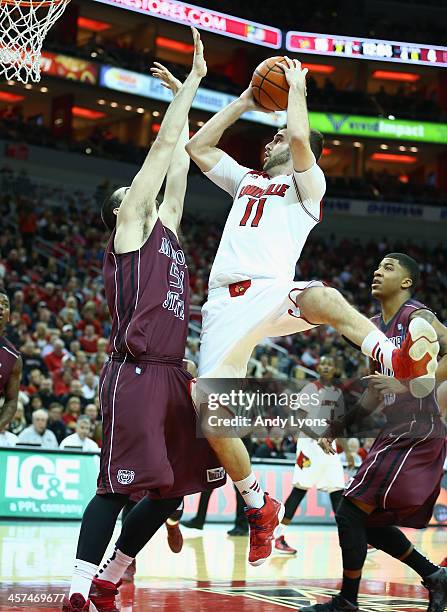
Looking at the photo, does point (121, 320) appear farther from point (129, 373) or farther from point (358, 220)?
point (358, 220)

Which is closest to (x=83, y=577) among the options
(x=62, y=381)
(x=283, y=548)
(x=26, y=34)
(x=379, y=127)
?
(x=26, y=34)

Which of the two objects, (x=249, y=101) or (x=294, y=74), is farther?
(x=249, y=101)

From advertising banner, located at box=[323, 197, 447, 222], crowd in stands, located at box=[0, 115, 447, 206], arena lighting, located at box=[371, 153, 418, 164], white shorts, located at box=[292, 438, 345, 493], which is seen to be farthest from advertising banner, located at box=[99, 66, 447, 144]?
white shorts, located at box=[292, 438, 345, 493]

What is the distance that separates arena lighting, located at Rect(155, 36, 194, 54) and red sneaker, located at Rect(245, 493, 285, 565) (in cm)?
3282

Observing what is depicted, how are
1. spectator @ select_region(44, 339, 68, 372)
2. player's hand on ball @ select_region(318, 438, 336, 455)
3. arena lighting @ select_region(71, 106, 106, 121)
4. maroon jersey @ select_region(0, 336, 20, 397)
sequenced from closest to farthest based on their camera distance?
player's hand on ball @ select_region(318, 438, 336, 455) < maroon jersey @ select_region(0, 336, 20, 397) < spectator @ select_region(44, 339, 68, 372) < arena lighting @ select_region(71, 106, 106, 121)

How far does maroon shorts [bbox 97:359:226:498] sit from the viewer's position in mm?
4930

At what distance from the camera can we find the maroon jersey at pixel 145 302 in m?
5.20

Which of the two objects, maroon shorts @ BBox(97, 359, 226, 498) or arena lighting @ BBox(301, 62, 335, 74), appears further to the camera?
arena lighting @ BBox(301, 62, 335, 74)

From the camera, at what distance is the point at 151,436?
4.99 metres

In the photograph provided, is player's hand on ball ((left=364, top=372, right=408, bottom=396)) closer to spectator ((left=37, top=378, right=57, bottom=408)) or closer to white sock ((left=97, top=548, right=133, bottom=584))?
white sock ((left=97, top=548, right=133, bottom=584))

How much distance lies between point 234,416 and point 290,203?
1339 millimetres

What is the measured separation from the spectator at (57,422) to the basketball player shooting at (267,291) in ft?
25.9

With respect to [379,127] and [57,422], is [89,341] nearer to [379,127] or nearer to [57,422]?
[57,422]

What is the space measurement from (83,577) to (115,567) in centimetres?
46
